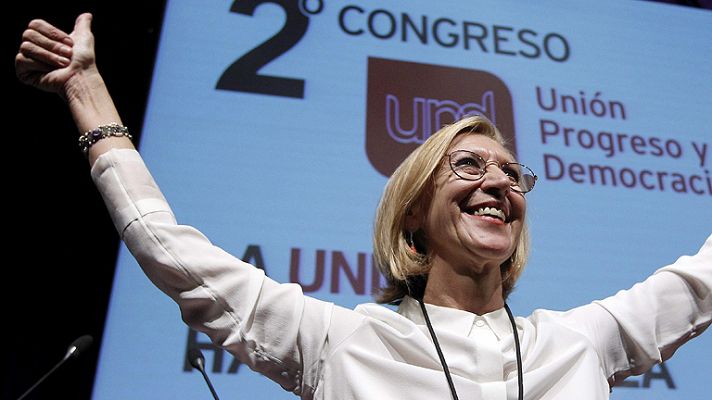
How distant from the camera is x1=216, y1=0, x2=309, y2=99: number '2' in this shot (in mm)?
2119

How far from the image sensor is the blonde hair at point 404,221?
120 cm

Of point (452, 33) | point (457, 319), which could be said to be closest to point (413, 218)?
point (457, 319)

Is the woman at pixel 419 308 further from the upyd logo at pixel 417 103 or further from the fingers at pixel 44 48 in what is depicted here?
the upyd logo at pixel 417 103

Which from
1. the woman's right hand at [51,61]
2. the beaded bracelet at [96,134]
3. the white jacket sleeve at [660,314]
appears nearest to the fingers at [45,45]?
the woman's right hand at [51,61]

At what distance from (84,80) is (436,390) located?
2.37 feet

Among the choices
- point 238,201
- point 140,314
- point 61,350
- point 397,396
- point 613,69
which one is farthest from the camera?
point 613,69

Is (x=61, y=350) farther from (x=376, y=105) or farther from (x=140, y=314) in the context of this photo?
(x=376, y=105)

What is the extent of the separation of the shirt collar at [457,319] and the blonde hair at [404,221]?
0.33ft

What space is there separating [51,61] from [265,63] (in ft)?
4.05

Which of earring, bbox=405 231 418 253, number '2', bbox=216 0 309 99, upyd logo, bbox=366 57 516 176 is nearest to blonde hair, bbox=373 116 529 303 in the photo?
earring, bbox=405 231 418 253

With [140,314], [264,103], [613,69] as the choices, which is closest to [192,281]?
[140,314]

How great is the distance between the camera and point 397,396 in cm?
89

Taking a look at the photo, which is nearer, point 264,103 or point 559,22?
point 264,103

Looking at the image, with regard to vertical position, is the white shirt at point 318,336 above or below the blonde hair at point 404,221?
below
